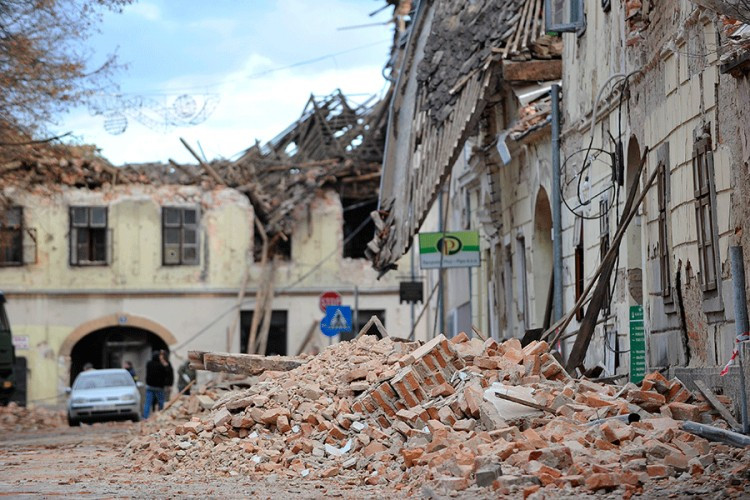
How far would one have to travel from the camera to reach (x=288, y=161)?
1775 inches

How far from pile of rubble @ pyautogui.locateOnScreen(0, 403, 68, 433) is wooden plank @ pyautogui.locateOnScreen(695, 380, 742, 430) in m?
19.9

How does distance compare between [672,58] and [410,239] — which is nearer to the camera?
[672,58]

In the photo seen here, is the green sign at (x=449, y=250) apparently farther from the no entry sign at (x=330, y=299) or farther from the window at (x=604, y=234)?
the window at (x=604, y=234)

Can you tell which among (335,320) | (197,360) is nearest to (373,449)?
(197,360)

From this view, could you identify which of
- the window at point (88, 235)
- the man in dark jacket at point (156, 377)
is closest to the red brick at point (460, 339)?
the man in dark jacket at point (156, 377)

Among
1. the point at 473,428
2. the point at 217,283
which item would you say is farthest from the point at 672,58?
the point at 217,283

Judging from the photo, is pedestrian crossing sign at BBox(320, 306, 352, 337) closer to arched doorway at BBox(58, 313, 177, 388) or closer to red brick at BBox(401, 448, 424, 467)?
arched doorway at BBox(58, 313, 177, 388)

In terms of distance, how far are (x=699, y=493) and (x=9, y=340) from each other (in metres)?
27.5

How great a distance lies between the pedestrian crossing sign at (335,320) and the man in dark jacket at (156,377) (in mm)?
3434

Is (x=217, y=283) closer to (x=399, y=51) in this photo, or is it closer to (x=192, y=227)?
(x=192, y=227)

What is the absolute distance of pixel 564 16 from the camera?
1759 centimetres

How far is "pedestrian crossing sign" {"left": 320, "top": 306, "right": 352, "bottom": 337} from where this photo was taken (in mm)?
27703

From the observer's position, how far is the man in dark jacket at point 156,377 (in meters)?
27.8

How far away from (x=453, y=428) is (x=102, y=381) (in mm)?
21580
